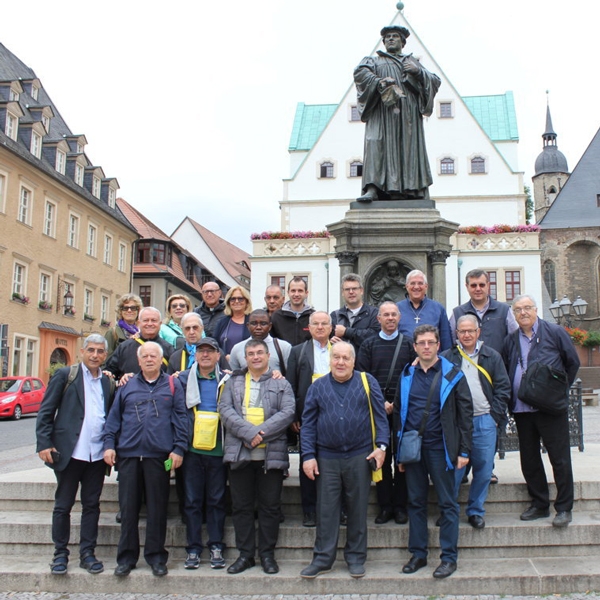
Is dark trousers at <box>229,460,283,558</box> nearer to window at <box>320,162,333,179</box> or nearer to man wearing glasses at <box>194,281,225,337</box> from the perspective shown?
man wearing glasses at <box>194,281,225,337</box>

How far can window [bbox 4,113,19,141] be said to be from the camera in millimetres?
27594

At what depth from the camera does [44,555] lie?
5.31m

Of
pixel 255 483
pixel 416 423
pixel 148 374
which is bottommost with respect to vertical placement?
pixel 255 483

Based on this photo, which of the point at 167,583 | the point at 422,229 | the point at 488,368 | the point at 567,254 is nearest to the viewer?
the point at 167,583

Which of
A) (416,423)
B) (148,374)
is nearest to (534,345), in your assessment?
(416,423)

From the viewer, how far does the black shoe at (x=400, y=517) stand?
528 centimetres

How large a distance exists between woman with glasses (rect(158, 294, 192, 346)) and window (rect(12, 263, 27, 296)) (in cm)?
2269

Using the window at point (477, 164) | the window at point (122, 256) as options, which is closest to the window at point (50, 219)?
the window at point (122, 256)

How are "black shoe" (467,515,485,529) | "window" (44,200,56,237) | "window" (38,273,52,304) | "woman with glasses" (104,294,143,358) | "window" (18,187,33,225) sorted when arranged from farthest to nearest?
"window" (44,200,56,237)
"window" (38,273,52,304)
"window" (18,187,33,225)
"woman with glasses" (104,294,143,358)
"black shoe" (467,515,485,529)

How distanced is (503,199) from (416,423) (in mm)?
33441

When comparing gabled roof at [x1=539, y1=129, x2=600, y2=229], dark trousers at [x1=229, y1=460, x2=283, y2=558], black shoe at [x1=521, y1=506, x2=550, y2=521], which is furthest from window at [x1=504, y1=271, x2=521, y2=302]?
dark trousers at [x1=229, y1=460, x2=283, y2=558]

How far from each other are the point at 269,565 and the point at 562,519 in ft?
7.09

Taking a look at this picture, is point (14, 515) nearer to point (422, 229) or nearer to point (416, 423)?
point (416, 423)

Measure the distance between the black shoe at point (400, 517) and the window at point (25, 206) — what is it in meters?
26.0
